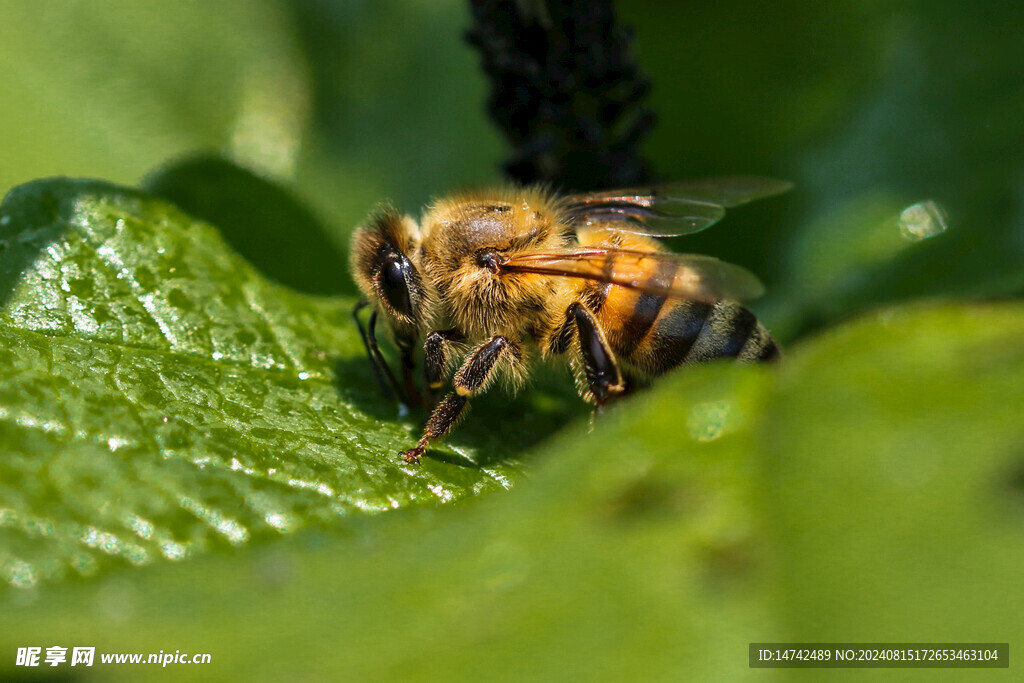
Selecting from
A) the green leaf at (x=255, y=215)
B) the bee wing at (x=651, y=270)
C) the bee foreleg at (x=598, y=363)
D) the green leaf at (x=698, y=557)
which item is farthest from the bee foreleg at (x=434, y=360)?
the green leaf at (x=698, y=557)

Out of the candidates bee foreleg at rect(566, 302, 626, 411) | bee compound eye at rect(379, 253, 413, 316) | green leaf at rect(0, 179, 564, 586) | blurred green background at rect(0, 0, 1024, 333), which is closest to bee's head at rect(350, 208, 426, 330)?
bee compound eye at rect(379, 253, 413, 316)

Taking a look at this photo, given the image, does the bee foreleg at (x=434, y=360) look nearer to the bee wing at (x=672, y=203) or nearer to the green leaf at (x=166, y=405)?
the green leaf at (x=166, y=405)

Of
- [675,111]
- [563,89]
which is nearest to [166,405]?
[563,89]

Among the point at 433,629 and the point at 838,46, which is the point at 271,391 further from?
the point at 838,46

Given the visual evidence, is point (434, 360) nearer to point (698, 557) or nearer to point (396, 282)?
point (396, 282)

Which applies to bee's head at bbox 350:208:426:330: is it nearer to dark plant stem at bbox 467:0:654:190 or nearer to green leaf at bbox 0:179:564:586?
green leaf at bbox 0:179:564:586

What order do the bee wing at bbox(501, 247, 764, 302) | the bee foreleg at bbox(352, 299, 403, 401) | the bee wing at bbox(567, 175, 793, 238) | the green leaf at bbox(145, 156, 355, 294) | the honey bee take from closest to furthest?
the bee wing at bbox(501, 247, 764, 302) → the honey bee → the bee foreleg at bbox(352, 299, 403, 401) → the green leaf at bbox(145, 156, 355, 294) → the bee wing at bbox(567, 175, 793, 238)

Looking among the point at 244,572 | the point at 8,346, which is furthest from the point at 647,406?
the point at 8,346
